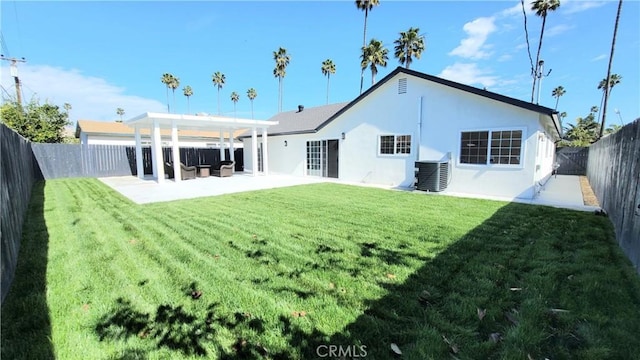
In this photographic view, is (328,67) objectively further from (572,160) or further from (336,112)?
(572,160)

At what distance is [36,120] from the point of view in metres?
21.8

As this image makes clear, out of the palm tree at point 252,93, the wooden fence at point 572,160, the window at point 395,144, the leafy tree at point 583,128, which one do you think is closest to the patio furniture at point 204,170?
the window at point 395,144

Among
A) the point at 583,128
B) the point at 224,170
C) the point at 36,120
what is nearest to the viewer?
the point at 224,170

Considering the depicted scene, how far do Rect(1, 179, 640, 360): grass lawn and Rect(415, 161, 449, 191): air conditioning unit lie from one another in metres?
4.29

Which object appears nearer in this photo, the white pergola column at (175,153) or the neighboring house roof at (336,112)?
the neighboring house roof at (336,112)

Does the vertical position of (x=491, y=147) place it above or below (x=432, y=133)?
below

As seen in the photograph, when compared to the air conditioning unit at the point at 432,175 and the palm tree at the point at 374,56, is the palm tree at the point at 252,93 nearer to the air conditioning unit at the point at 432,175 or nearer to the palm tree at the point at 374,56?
the palm tree at the point at 374,56

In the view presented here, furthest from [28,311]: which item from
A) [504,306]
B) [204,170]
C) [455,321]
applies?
[204,170]

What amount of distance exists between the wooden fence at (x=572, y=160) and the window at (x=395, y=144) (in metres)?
15.5

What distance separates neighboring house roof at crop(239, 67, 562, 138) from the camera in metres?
8.79

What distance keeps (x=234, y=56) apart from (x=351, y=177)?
59.2 ft

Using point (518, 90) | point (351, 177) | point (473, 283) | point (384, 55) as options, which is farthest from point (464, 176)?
point (518, 90)

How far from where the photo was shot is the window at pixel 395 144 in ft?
38.8

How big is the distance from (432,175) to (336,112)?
718 centimetres
